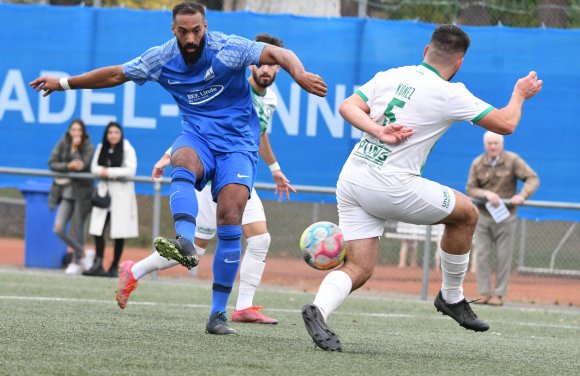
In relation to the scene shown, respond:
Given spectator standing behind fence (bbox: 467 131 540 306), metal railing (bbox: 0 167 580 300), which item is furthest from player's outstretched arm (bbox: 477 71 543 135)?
metal railing (bbox: 0 167 580 300)

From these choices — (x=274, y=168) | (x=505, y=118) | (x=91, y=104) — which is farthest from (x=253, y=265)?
(x=91, y=104)

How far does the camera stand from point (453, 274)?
748cm

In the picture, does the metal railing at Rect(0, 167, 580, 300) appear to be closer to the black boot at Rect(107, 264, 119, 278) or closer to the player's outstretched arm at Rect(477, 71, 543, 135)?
the black boot at Rect(107, 264, 119, 278)

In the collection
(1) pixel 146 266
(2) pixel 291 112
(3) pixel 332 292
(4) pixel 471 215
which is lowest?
(1) pixel 146 266

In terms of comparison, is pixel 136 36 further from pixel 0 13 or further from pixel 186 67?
pixel 186 67

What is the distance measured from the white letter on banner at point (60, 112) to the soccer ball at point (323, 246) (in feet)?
31.7

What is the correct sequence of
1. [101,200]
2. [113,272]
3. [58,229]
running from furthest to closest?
[58,229] < [101,200] < [113,272]

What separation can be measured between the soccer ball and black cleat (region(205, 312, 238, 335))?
99 cm

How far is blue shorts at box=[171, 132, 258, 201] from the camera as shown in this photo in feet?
24.6

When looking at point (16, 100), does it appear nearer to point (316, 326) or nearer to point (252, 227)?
point (252, 227)

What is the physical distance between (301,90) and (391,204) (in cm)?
893

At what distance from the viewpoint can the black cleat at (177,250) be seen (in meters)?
6.67

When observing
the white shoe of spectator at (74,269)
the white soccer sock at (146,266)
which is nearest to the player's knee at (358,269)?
the white soccer sock at (146,266)

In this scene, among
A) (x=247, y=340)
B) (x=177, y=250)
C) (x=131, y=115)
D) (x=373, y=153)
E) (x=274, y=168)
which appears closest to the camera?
(x=177, y=250)
